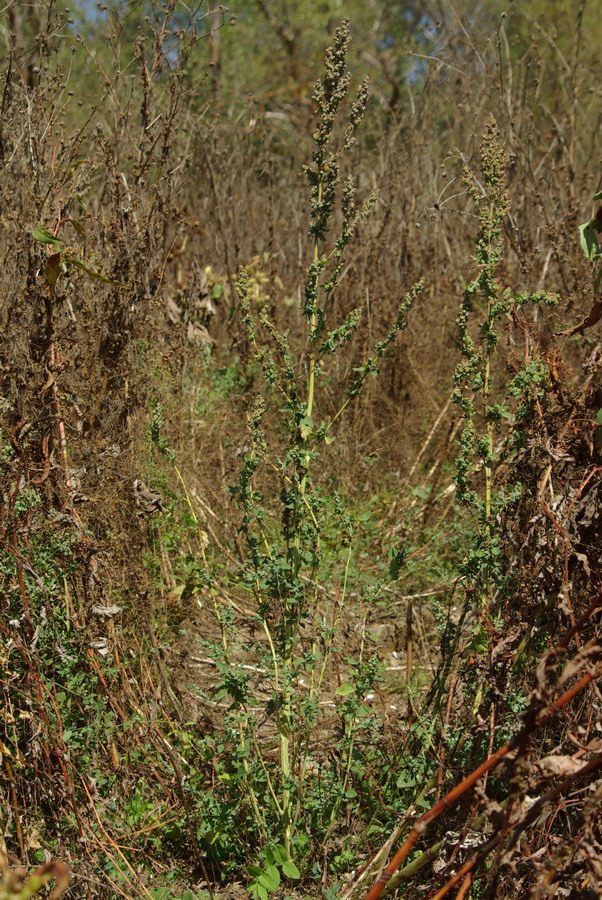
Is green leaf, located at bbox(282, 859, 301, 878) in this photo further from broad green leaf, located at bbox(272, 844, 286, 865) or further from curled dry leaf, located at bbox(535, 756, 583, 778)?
curled dry leaf, located at bbox(535, 756, 583, 778)

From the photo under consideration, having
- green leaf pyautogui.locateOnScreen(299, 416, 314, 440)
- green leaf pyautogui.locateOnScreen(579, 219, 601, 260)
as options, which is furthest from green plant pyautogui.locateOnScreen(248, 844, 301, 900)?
green leaf pyautogui.locateOnScreen(579, 219, 601, 260)

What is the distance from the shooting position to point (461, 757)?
210 cm

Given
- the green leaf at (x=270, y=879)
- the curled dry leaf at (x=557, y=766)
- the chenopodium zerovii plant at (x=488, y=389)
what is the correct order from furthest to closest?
the chenopodium zerovii plant at (x=488, y=389)
the green leaf at (x=270, y=879)
the curled dry leaf at (x=557, y=766)

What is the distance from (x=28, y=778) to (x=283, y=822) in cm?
76

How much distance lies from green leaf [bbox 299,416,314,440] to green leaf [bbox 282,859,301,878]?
108cm

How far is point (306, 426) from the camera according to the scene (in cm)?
211

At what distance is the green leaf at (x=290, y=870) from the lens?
2.01 m

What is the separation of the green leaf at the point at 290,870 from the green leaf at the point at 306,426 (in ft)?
3.54

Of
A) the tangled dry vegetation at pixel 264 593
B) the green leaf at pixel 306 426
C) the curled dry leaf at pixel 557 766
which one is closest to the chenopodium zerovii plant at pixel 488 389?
the tangled dry vegetation at pixel 264 593

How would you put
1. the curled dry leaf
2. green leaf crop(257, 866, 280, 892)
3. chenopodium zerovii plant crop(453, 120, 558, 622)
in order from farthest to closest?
chenopodium zerovii plant crop(453, 120, 558, 622) < green leaf crop(257, 866, 280, 892) < the curled dry leaf

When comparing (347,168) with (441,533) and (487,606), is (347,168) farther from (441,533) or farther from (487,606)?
(487,606)

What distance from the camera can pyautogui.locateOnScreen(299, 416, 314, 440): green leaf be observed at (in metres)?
2.10

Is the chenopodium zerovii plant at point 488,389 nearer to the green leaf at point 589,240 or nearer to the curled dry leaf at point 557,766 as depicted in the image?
the green leaf at point 589,240

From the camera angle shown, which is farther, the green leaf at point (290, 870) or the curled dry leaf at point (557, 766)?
the green leaf at point (290, 870)
